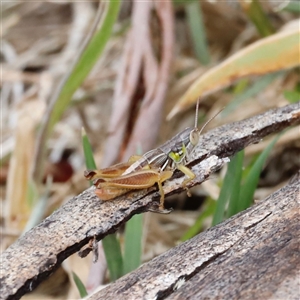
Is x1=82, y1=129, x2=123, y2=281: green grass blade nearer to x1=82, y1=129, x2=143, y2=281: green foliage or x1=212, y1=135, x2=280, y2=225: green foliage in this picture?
x1=82, y1=129, x2=143, y2=281: green foliage

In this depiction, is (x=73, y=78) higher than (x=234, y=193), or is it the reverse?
(x=73, y=78)

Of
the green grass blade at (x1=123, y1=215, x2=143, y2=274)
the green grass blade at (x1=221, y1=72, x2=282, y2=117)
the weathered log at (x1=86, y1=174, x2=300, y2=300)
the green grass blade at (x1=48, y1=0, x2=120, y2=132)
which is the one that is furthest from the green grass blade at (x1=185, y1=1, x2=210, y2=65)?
the weathered log at (x1=86, y1=174, x2=300, y2=300)

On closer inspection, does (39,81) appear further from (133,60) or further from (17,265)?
(17,265)

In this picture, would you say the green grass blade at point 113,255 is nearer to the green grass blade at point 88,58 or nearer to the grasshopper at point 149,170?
the grasshopper at point 149,170

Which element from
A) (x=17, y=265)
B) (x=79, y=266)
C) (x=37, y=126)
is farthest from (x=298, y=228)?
(x=37, y=126)

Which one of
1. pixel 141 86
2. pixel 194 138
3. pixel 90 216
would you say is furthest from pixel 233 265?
pixel 141 86

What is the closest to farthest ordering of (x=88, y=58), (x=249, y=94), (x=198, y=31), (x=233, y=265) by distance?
(x=233, y=265)
(x=88, y=58)
(x=249, y=94)
(x=198, y=31)

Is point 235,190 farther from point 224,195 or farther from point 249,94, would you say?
point 249,94
